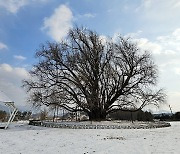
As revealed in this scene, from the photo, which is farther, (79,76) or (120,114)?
(120,114)

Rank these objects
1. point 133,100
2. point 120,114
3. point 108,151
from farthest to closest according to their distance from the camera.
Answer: point 120,114 → point 133,100 → point 108,151

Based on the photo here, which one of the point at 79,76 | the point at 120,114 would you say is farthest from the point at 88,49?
the point at 120,114

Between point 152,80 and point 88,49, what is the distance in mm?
7736

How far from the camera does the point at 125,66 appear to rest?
91.8 ft

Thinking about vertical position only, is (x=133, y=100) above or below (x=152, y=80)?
below

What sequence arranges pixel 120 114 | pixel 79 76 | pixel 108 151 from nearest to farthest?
1. pixel 108 151
2. pixel 79 76
3. pixel 120 114

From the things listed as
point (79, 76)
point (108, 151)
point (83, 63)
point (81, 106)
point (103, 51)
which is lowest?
point (108, 151)

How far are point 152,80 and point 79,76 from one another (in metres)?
8.24

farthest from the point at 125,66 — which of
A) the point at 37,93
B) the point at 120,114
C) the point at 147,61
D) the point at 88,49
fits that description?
the point at 120,114

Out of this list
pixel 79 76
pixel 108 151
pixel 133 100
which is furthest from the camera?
pixel 133 100

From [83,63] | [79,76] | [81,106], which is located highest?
[83,63]

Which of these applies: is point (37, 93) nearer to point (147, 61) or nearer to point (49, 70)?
point (49, 70)

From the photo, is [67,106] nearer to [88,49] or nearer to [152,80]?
[88,49]

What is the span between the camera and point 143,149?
1038 centimetres
